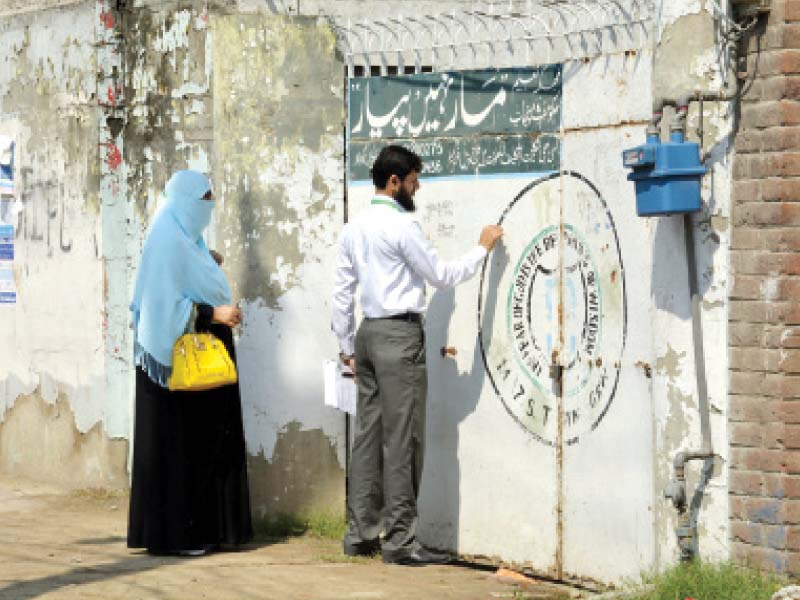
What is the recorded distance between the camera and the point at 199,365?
7.63 m

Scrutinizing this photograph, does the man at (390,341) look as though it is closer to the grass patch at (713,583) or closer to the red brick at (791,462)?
the grass patch at (713,583)

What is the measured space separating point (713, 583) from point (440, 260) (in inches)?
74.0

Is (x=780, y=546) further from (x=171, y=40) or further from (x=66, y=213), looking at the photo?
(x=66, y=213)

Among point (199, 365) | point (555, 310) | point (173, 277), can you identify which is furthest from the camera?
point (173, 277)

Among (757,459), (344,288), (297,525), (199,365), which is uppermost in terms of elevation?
(344,288)

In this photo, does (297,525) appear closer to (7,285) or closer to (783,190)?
(7,285)

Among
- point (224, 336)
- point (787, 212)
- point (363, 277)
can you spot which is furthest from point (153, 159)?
point (787, 212)

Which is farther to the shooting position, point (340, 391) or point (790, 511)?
point (340, 391)

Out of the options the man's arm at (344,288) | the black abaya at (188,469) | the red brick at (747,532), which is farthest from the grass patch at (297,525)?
the red brick at (747,532)

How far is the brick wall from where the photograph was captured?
5996 mm

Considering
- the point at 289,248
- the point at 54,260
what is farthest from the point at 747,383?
the point at 54,260

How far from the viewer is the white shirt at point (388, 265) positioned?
282 inches

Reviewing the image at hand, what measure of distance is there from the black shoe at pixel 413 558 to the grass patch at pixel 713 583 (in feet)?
4.46

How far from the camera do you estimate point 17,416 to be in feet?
33.5
